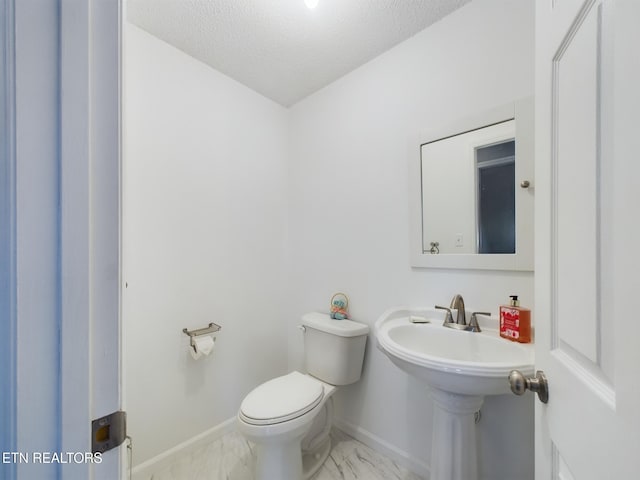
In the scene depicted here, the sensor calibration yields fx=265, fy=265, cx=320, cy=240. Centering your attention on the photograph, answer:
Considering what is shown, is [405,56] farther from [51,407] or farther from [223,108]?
[51,407]

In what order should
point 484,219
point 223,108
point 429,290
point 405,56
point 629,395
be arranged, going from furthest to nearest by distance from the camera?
1. point 223,108
2. point 405,56
3. point 429,290
4. point 484,219
5. point 629,395

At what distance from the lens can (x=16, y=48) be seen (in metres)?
0.35

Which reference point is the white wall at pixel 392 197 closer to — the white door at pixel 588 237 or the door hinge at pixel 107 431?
the white door at pixel 588 237

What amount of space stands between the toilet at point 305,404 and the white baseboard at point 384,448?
0.16 meters

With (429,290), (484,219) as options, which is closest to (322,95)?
(484,219)

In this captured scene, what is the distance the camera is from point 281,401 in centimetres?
127

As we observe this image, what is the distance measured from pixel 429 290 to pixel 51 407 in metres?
1.39

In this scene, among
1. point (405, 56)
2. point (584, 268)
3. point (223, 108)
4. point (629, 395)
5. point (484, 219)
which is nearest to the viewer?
point (629, 395)

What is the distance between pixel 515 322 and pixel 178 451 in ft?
6.05

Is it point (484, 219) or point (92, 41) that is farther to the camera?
point (484, 219)

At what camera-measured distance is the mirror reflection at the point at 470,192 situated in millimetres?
1181

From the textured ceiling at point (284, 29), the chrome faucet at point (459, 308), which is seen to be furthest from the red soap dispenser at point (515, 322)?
the textured ceiling at point (284, 29)

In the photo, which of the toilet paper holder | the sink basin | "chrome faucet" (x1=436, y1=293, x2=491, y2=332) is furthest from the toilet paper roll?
"chrome faucet" (x1=436, y1=293, x2=491, y2=332)

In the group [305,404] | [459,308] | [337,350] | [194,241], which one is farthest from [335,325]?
[194,241]
